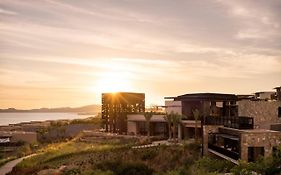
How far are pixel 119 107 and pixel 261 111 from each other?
33117 mm

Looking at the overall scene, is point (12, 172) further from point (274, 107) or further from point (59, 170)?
point (274, 107)

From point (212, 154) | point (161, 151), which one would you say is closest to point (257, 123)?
point (212, 154)

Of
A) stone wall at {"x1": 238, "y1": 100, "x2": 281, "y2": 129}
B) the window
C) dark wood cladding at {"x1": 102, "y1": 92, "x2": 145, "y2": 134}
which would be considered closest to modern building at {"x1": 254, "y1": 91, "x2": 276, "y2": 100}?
stone wall at {"x1": 238, "y1": 100, "x2": 281, "y2": 129}

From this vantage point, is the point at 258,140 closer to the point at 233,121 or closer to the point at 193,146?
the point at 233,121

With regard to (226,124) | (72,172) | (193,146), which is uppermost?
(226,124)

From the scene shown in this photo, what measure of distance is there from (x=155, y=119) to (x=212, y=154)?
23.9 meters

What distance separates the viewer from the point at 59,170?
1580 inches

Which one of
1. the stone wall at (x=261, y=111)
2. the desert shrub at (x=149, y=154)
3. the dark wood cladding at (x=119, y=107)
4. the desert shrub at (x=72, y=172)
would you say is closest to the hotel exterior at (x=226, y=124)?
the stone wall at (x=261, y=111)

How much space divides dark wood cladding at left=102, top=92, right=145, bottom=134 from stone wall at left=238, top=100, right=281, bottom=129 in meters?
29.5

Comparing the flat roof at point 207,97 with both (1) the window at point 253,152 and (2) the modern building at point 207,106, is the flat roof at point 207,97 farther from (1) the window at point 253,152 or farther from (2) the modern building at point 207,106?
(1) the window at point 253,152

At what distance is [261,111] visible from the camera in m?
45.1

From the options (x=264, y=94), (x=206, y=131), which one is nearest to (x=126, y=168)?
(x=206, y=131)

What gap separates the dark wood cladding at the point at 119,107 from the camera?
7138 cm

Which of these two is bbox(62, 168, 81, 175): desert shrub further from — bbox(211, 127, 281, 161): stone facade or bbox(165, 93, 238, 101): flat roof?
bbox(165, 93, 238, 101): flat roof
